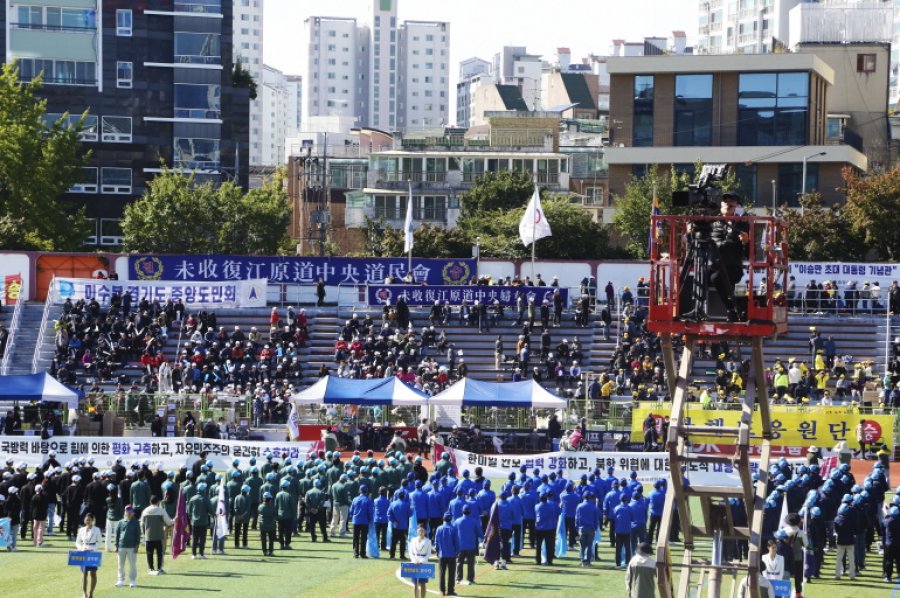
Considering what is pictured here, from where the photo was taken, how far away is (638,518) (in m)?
26.8

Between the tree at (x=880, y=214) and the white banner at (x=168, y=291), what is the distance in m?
26.8

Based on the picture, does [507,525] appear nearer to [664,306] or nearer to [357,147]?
[664,306]

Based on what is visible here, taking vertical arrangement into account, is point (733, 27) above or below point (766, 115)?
above

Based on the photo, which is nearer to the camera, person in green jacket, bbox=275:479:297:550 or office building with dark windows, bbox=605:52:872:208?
person in green jacket, bbox=275:479:297:550

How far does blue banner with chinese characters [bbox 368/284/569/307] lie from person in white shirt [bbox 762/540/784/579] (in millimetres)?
30855

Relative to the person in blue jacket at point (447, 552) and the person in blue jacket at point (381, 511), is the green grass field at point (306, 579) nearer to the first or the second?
the person in blue jacket at point (447, 552)

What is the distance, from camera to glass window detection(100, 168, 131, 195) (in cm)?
8938

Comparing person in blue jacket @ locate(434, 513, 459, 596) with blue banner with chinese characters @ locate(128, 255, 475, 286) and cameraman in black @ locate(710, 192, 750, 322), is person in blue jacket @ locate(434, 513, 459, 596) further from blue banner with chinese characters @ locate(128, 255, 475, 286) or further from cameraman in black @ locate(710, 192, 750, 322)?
blue banner with chinese characters @ locate(128, 255, 475, 286)

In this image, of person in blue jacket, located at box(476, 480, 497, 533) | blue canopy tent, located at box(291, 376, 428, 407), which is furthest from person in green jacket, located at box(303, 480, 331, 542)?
blue canopy tent, located at box(291, 376, 428, 407)

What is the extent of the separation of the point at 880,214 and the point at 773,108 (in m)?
14.8

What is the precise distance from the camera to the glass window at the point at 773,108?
247 ft

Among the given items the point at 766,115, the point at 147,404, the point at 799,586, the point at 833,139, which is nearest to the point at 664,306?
the point at 799,586

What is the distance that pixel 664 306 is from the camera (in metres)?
17.6

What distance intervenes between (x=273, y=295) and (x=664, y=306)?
38091mm
